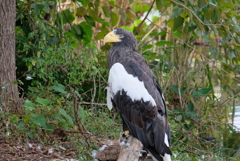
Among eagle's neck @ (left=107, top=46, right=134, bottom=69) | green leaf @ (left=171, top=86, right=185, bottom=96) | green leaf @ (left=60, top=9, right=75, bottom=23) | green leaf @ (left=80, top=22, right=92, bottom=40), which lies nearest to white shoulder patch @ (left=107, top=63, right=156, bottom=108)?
eagle's neck @ (left=107, top=46, right=134, bottom=69)

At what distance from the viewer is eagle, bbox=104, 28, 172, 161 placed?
118 inches

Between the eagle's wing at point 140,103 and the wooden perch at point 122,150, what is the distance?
0.29ft

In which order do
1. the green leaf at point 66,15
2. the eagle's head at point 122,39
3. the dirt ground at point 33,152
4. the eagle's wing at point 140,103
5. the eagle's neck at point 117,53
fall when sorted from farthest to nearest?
the green leaf at point 66,15 < the eagle's head at point 122,39 < the eagle's neck at point 117,53 < the eagle's wing at point 140,103 < the dirt ground at point 33,152

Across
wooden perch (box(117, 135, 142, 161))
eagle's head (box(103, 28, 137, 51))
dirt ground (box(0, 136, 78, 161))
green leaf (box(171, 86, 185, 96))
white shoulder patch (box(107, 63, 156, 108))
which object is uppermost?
eagle's head (box(103, 28, 137, 51))

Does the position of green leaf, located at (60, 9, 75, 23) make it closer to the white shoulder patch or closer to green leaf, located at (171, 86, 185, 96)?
the white shoulder patch

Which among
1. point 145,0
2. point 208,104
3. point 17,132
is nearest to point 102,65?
point 208,104

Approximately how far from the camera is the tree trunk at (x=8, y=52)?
A: 336 centimetres

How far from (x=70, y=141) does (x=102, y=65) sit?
1657 mm

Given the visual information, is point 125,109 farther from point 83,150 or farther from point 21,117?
point 21,117

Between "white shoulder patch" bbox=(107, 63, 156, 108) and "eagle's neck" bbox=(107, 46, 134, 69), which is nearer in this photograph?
"white shoulder patch" bbox=(107, 63, 156, 108)

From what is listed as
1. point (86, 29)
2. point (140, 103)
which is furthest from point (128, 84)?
point (86, 29)

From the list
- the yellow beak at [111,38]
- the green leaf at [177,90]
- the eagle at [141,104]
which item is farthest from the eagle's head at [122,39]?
the green leaf at [177,90]

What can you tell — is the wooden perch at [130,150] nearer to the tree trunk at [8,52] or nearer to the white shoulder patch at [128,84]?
the white shoulder patch at [128,84]

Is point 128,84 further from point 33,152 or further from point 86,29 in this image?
point 86,29
